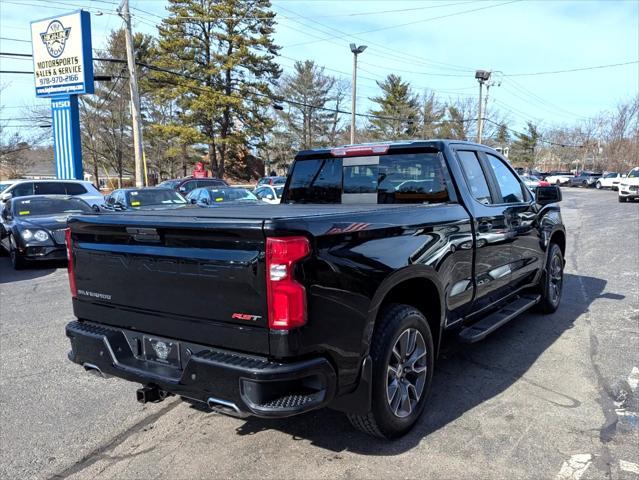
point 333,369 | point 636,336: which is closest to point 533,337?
point 636,336

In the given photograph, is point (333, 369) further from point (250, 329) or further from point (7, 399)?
point (7, 399)

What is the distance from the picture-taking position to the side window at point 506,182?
4.90 meters

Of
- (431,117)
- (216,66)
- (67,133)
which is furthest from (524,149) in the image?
(67,133)

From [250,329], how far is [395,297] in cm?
115

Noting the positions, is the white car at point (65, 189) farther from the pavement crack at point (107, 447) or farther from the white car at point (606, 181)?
the white car at point (606, 181)

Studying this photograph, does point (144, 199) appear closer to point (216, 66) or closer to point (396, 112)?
point (216, 66)

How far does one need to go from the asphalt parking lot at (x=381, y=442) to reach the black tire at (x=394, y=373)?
0.17 metres

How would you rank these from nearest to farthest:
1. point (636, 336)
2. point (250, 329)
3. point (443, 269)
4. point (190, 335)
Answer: point (250, 329)
point (190, 335)
point (443, 269)
point (636, 336)

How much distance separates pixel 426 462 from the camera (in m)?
3.03

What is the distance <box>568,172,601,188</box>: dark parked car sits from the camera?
54.1 metres

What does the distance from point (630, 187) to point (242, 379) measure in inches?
1092

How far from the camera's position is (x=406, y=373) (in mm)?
3332

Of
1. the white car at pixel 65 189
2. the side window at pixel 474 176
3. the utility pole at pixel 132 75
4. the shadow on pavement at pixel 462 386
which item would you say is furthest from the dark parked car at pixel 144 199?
the side window at pixel 474 176

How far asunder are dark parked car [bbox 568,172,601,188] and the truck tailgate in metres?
59.0
